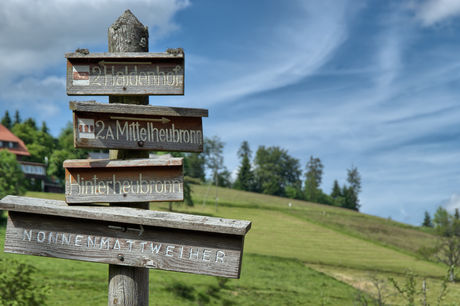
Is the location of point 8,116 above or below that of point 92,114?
above

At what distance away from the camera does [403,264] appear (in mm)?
42094

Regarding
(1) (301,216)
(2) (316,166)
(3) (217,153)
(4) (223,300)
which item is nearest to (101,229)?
(4) (223,300)

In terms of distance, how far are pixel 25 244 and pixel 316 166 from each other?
146 meters

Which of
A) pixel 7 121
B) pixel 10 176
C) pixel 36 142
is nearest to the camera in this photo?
pixel 10 176

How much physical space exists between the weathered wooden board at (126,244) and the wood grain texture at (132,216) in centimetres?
12

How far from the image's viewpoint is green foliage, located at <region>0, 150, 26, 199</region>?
131 ft

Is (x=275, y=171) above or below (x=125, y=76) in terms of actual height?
above

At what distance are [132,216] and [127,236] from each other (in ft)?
0.83

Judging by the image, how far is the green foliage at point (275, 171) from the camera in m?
131

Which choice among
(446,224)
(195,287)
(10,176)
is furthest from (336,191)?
(195,287)

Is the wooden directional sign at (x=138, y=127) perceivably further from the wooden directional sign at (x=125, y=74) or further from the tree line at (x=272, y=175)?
the tree line at (x=272, y=175)

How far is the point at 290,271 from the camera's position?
29.0 meters

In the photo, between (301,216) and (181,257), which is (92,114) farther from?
(301,216)

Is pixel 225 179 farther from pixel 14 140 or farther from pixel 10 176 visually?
pixel 10 176
